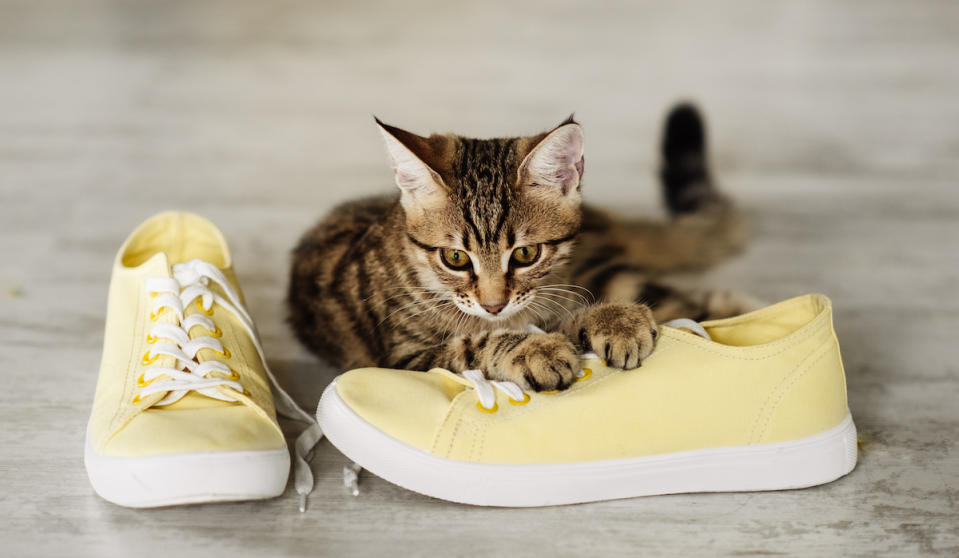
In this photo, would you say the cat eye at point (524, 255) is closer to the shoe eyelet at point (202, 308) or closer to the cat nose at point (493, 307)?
the cat nose at point (493, 307)

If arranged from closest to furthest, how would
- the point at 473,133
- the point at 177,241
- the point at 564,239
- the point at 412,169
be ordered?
the point at 412,169 → the point at 564,239 → the point at 177,241 → the point at 473,133

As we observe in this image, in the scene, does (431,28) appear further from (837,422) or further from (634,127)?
(837,422)

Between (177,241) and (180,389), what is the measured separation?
0.49 m

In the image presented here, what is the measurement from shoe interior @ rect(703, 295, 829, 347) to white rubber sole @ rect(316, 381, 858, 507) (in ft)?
0.60

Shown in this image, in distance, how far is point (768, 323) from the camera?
151 cm

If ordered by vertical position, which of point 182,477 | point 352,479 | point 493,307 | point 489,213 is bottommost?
point 352,479

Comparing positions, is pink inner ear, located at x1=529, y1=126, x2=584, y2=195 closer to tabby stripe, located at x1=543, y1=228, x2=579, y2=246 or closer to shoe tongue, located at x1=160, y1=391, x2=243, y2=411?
tabby stripe, located at x1=543, y1=228, x2=579, y2=246

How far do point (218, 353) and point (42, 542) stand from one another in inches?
15.8

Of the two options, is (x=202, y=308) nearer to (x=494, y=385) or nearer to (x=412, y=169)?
(x=412, y=169)

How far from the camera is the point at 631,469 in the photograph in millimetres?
1415

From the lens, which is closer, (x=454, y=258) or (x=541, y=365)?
(x=541, y=365)

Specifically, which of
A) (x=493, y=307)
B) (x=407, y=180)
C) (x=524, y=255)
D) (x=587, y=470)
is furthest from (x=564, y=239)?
(x=587, y=470)

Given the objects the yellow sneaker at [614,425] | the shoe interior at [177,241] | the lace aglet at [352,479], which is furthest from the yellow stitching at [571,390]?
the shoe interior at [177,241]

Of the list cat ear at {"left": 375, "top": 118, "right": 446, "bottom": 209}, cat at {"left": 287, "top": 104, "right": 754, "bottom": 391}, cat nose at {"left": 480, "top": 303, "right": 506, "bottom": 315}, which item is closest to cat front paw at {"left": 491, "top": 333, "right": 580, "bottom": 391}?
cat at {"left": 287, "top": 104, "right": 754, "bottom": 391}
